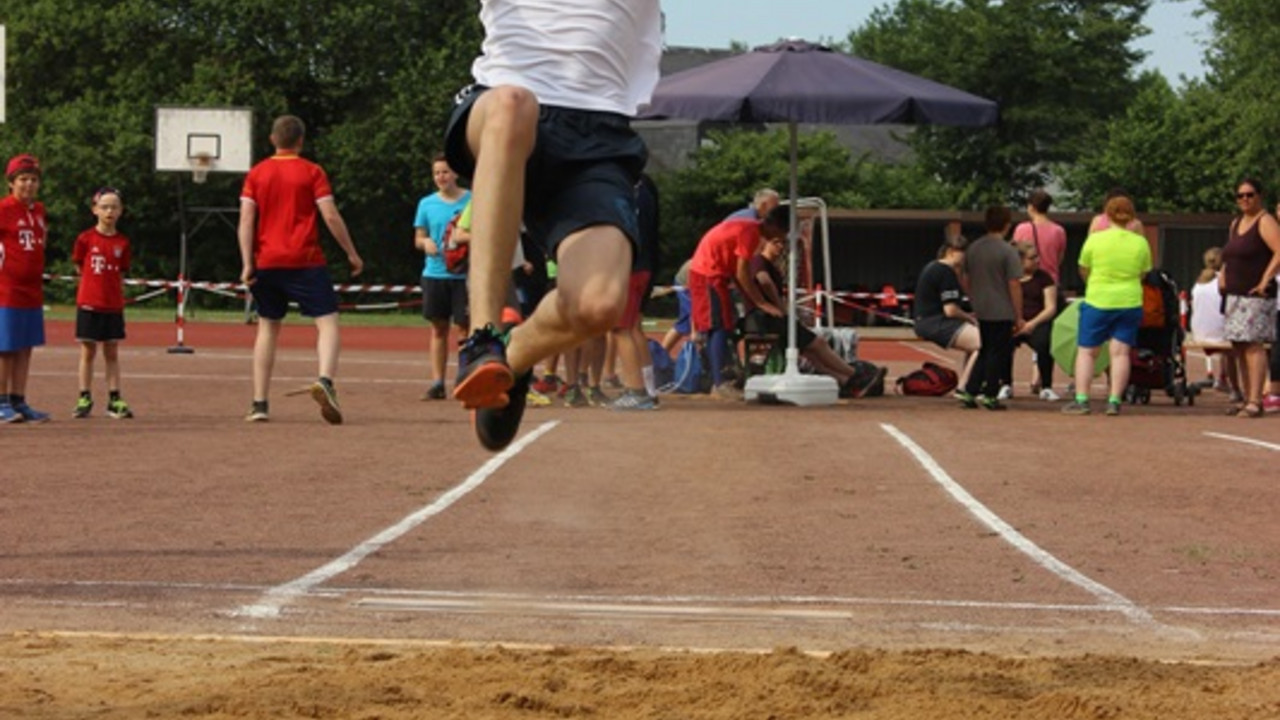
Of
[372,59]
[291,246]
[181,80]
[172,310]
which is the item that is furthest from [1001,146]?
[291,246]

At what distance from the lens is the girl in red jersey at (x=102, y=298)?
16.2 meters

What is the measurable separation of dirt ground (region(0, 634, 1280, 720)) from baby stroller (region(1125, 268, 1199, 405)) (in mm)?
13855

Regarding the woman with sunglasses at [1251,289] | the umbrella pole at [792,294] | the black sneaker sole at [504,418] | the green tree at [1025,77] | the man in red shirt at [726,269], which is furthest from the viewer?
the green tree at [1025,77]

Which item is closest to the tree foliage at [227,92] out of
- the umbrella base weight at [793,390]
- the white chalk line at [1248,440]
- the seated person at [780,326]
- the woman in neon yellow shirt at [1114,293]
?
the seated person at [780,326]

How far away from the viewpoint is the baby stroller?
786 inches

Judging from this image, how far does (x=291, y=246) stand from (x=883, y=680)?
32.2ft

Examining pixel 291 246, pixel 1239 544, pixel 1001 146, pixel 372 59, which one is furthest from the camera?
pixel 1001 146

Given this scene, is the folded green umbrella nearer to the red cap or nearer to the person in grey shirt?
the person in grey shirt

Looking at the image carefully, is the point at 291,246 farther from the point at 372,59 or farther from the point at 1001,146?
the point at 1001,146

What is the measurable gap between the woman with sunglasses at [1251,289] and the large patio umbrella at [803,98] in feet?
7.74

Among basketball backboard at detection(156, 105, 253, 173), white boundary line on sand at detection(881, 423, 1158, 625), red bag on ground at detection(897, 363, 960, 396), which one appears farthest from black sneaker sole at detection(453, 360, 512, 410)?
basketball backboard at detection(156, 105, 253, 173)

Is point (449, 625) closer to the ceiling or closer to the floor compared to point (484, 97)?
closer to the floor

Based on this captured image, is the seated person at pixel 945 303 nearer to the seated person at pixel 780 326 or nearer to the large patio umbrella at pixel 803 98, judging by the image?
the seated person at pixel 780 326

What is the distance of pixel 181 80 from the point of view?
193 feet
